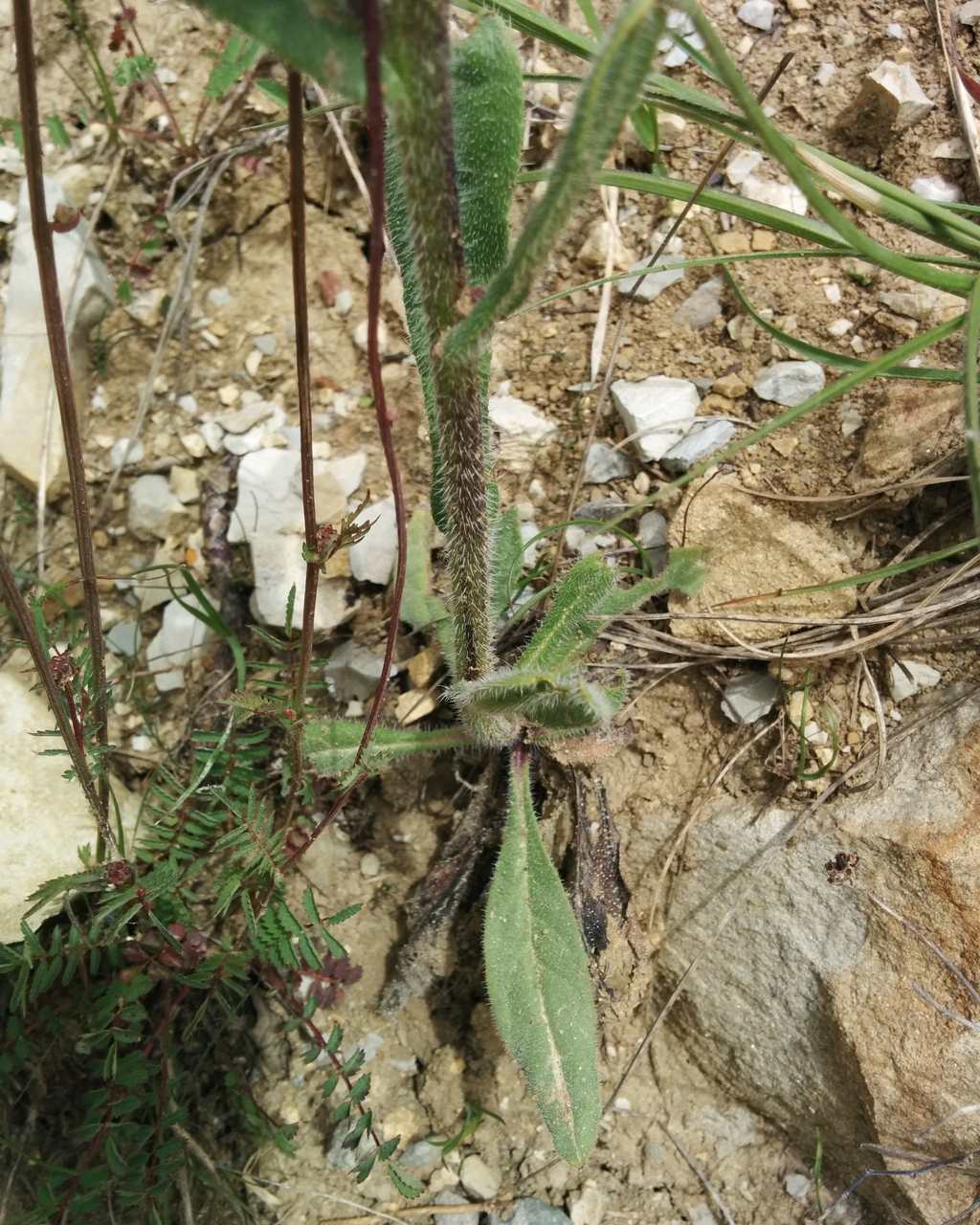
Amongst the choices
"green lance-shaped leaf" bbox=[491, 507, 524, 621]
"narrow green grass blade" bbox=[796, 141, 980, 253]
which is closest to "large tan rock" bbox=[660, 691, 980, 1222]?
"green lance-shaped leaf" bbox=[491, 507, 524, 621]

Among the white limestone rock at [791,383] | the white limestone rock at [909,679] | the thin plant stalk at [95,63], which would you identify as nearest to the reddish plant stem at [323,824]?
the white limestone rock at [909,679]

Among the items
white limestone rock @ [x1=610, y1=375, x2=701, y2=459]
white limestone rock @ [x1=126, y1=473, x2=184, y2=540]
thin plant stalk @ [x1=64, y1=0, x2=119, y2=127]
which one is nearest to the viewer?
white limestone rock @ [x1=610, y1=375, x2=701, y2=459]

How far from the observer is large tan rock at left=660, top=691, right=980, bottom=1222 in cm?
180

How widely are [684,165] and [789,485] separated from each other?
90cm

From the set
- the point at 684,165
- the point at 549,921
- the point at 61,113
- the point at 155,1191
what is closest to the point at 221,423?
the point at 61,113

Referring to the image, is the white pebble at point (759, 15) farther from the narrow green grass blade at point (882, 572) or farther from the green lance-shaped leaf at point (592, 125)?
the green lance-shaped leaf at point (592, 125)

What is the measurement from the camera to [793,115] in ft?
7.59

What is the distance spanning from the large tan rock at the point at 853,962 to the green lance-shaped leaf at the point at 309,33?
63.3 inches

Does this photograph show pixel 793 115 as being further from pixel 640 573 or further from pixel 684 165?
pixel 640 573

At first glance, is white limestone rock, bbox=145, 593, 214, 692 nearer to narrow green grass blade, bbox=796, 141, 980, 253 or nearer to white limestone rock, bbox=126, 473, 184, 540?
white limestone rock, bbox=126, 473, 184, 540

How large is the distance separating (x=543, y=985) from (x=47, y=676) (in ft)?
3.55

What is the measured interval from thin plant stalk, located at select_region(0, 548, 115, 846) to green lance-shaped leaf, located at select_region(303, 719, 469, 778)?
0.43 meters

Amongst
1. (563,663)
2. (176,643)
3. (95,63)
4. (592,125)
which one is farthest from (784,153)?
(95,63)

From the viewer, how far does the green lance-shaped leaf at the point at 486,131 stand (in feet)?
4.32
